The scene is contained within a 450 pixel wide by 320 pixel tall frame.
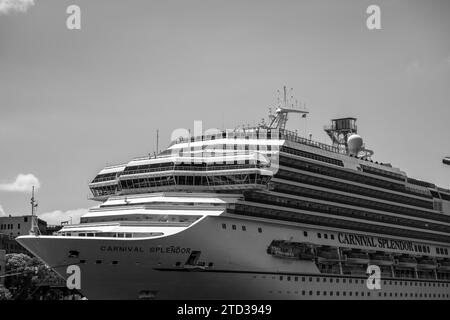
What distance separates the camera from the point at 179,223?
5781 centimetres

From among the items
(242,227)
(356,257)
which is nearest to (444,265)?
(356,257)

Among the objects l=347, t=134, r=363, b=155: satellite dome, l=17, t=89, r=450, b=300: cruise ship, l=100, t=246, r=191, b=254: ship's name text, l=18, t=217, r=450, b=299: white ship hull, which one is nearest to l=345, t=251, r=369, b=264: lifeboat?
l=17, t=89, r=450, b=300: cruise ship

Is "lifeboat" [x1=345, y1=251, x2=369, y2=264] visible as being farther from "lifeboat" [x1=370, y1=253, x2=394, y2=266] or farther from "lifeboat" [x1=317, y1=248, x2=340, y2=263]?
"lifeboat" [x1=317, y1=248, x2=340, y2=263]

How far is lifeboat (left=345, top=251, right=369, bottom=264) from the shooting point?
72.1 meters

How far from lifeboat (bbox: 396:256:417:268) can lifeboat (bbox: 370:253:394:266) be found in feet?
5.78

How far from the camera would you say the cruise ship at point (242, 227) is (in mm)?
56719

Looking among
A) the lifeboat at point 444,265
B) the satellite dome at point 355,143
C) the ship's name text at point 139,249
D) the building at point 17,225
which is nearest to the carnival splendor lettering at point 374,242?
the lifeboat at point 444,265

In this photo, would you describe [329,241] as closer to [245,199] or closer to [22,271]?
[245,199]

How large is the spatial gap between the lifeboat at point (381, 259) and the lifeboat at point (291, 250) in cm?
1076

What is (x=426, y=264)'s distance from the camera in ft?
280

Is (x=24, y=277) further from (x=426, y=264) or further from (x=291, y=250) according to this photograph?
→ (x=426, y=264)

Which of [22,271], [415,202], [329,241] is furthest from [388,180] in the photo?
[22,271]

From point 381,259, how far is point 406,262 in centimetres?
578
